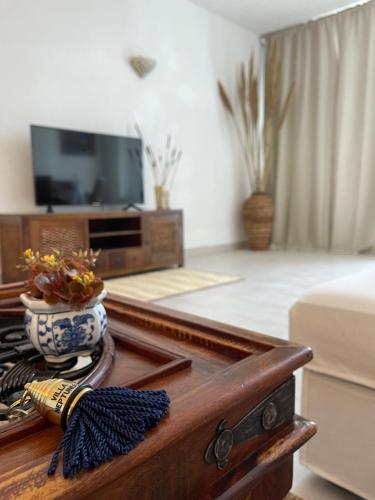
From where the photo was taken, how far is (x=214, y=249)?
4430 mm

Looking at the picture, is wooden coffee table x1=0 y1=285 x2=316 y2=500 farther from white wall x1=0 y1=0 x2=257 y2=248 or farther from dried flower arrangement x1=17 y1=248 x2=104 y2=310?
white wall x1=0 y1=0 x2=257 y2=248

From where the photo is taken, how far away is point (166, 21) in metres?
3.72

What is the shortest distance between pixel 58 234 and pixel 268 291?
1.45 metres

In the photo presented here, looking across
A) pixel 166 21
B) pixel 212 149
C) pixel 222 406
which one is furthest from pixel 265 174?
pixel 222 406

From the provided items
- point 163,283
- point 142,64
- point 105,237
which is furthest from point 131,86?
point 163,283

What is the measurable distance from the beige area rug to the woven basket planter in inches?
55.2

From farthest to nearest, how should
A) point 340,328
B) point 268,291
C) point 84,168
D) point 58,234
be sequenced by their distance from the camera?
point 84,168, point 58,234, point 268,291, point 340,328

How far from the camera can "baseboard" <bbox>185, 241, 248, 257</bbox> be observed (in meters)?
4.20

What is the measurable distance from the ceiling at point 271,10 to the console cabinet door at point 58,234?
8.53 ft

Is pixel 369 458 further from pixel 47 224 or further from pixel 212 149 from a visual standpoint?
pixel 212 149

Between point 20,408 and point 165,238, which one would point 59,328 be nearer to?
point 20,408

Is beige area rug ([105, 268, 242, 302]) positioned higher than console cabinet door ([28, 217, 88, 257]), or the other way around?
console cabinet door ([28, 217, 88, 257])

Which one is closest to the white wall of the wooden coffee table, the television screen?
the television screen

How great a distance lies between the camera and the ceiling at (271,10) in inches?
153
